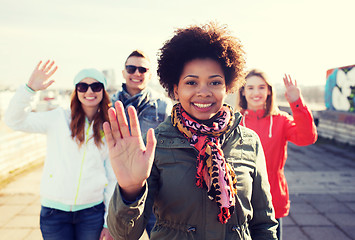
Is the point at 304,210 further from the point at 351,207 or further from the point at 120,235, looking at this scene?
the point at 120,235

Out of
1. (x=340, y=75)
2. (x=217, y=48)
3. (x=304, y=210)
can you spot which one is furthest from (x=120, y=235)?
(x=340, y=75)

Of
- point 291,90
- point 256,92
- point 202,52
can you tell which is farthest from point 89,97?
point 291,90

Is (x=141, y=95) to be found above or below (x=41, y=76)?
below

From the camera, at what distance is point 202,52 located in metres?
1.57

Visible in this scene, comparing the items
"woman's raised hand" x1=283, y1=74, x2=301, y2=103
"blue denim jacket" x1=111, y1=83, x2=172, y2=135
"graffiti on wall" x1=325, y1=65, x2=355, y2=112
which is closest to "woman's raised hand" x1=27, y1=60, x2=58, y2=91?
"blue denim jacket" x1=111, y1=83, x2=172, y2=135

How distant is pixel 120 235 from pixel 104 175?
46.7 inches

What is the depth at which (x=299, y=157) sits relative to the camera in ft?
26.5

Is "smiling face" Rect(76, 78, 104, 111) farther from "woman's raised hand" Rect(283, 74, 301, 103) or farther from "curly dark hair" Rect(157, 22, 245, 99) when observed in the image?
"woman's raised hand" Rect(283, 74, 301, 103)

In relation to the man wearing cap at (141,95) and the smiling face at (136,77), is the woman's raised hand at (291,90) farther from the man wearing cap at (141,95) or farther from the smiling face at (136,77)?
the smiling face at (136,77)

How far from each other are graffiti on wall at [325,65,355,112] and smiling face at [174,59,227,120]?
10.0 meters

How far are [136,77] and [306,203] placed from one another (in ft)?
12.1

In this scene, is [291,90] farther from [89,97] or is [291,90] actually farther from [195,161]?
[89,97]

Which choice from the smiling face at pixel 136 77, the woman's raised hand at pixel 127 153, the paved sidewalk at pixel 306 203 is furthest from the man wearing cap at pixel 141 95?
the paved sidewalk at pixel 306 203

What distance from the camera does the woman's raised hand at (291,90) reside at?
2.54 m
